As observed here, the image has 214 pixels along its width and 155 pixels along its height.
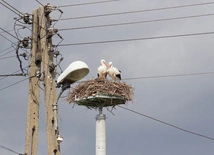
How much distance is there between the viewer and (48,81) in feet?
45.5

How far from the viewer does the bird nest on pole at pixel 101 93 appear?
15484 millimetres

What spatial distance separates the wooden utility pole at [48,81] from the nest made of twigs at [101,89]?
1.73 meters

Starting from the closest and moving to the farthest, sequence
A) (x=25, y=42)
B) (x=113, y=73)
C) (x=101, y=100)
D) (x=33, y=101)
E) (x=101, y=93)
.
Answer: (x=33, y=101)
(x=25, y=42)
(x=101, y=93)
(x=101, y=100)
(x=113, y=73)

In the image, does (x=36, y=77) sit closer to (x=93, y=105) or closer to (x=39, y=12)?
(x=39, y=12)

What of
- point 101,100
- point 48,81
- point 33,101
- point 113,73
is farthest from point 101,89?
point 33,101

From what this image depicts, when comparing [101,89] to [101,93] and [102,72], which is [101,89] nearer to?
[101,93]

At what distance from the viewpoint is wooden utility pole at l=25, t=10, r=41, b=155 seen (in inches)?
519

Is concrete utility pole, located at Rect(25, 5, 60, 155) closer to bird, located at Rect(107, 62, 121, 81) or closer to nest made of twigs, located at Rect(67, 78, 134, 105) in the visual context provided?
nest made of twigs, located at Rect(67, 78, 134, 105)

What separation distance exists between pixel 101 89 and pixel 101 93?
4.4 inches

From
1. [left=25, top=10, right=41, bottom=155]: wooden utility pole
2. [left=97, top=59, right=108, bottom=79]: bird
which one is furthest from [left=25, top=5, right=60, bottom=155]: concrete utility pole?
[left=97, top=59, right=108, bottom=79]: bird

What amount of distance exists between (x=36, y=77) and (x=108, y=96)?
99.1 inches

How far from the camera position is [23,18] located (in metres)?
14.5

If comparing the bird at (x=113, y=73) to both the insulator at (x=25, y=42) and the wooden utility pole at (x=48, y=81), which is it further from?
the insulator at (x=25, y=42)

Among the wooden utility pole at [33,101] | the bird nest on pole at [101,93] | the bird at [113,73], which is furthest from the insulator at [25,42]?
the bird at [113,73]
